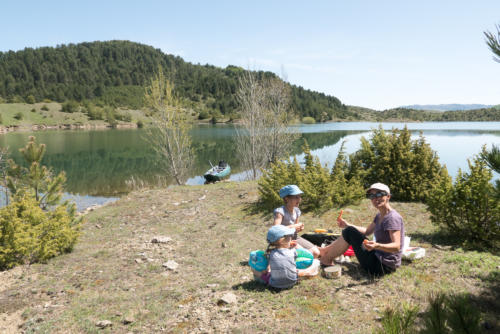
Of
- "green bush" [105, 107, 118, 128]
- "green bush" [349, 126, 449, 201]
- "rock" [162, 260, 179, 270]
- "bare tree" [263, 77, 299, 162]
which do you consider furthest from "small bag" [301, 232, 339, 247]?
"green bush" [105, 107, 118, 128]

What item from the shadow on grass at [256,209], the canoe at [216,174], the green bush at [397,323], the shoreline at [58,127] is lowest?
the canoe at [216,174]

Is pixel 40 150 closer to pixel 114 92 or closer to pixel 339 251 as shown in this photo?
pixel 339 251

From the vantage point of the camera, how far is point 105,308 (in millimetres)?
Answer: 5207

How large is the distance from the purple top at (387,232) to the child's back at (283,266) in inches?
59.0

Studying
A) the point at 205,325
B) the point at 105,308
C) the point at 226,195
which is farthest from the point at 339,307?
the point at 226,195

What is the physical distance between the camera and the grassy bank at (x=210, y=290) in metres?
4.33

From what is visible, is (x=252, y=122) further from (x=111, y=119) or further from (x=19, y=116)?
(x=111, y=119)

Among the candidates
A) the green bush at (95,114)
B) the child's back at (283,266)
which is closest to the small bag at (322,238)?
the child's back at (283,266)

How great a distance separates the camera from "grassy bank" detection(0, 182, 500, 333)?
4332 millimetres

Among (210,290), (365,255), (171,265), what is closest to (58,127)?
(171,265)

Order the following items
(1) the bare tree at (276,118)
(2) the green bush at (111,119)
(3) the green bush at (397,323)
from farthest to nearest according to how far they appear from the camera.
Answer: (2) the green bush at (111,119) < (1) the bare tree at (276,118) < (3) the green bush at (397,323)

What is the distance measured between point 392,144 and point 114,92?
204176 mm

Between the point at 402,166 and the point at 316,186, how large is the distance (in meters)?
3.25

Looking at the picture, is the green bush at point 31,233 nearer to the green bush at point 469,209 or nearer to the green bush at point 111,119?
the green bush at point 469,209
